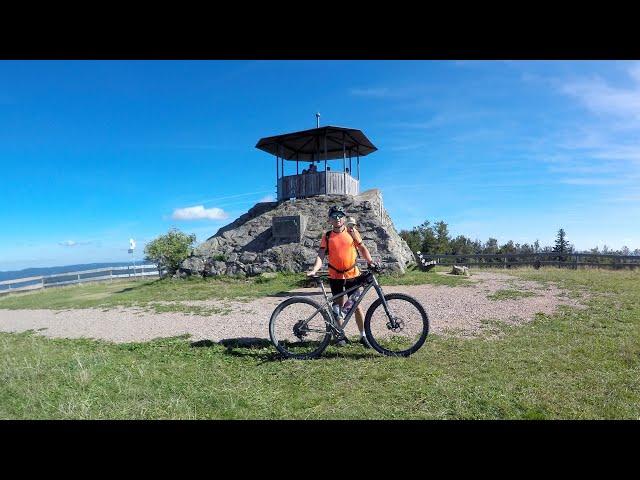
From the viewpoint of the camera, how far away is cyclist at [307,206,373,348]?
5379 mm

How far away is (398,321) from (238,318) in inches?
176

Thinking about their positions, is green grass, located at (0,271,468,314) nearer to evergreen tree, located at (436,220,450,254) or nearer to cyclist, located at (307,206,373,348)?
cyclist, located at (307,206,373,348)

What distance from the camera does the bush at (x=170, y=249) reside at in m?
19.2

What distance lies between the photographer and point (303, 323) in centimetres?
518

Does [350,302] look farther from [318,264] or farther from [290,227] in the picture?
[290,227]

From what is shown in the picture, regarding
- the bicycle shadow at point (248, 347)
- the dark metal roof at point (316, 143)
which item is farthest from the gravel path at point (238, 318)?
the dark metal roof at point (316, 143)

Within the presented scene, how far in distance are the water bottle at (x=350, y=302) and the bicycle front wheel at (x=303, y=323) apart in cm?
31

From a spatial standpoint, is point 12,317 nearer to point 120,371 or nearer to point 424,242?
point 120,371

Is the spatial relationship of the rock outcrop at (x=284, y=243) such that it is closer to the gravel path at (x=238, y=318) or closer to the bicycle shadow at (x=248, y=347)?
the gravel path at (x=238, y=318)

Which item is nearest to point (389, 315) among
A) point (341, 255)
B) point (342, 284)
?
point (342, 284)
